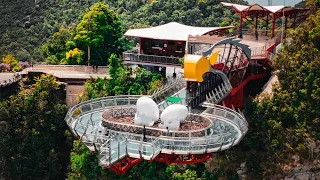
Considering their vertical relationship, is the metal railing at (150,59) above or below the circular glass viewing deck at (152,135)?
above

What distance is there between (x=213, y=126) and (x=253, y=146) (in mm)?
5355

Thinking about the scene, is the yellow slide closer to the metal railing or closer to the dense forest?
the dense forest

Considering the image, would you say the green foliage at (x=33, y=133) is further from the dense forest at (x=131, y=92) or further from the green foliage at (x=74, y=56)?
the green foliage at (x=74, y=56)

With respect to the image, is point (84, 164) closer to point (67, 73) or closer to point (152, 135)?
point (152, 135)

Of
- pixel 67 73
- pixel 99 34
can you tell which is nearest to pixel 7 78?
pixel 67 73

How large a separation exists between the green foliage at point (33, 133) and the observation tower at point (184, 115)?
322 inches

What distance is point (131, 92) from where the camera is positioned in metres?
41.2

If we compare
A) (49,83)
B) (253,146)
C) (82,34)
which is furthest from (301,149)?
A: (82,34)

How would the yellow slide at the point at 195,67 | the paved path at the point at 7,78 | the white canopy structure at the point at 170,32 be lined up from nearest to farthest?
the yellow slide at the point at 195,67 < the paved path at the point at 7,78 < the white canopy structure at the point at 170,32

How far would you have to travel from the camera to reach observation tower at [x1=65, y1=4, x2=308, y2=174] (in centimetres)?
2908

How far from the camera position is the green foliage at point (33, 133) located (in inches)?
1617

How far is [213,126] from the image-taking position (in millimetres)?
31453

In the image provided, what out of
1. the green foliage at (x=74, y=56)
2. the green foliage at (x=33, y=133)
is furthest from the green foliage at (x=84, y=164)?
the green foliage at (x=74, y=56)

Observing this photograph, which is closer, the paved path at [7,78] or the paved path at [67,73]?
the paved path at [7,78]
